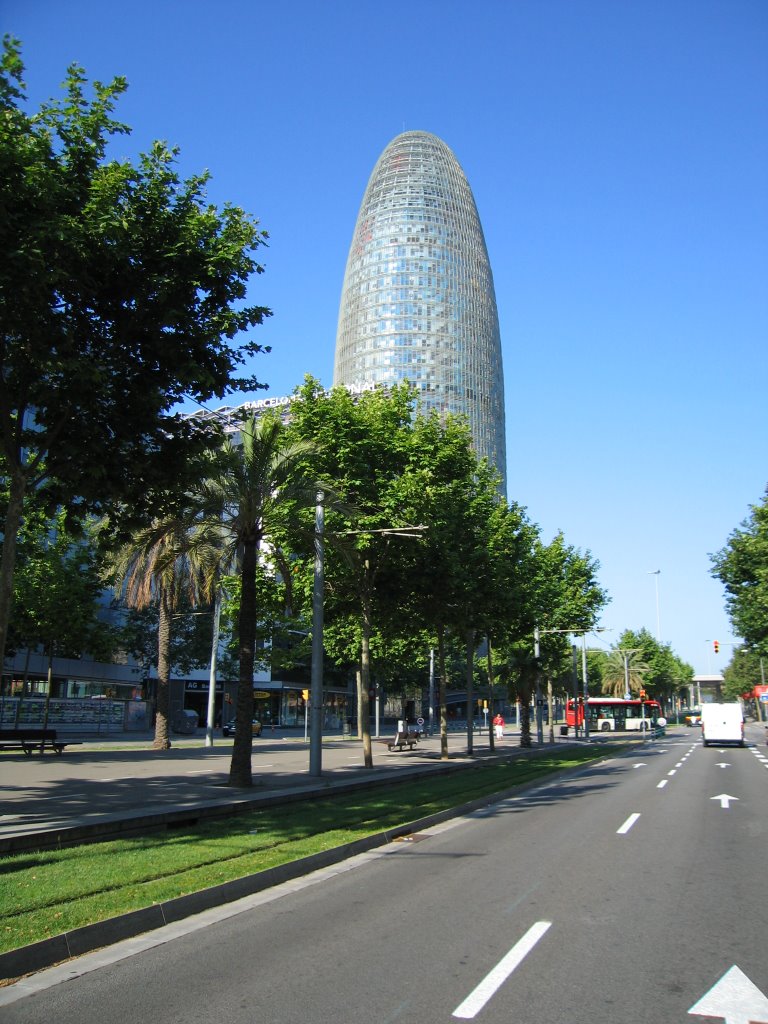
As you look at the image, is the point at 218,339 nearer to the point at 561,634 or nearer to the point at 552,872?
the point at 552,872

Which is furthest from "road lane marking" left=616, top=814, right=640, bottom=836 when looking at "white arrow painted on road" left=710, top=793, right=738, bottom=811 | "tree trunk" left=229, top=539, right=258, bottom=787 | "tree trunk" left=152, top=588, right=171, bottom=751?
"tree trunk" left=152, top=588, right=171, bottom=751

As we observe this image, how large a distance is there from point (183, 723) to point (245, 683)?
42447 mm

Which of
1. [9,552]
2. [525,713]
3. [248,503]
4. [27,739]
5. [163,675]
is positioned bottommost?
[27,739]

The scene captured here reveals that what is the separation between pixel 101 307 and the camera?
40.9 ft

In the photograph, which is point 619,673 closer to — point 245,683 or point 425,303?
point 245,683

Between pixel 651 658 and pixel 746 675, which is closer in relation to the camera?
pixel 651 658

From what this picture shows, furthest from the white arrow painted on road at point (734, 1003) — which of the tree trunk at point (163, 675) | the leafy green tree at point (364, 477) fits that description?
the tree trunk at point (163, 675)

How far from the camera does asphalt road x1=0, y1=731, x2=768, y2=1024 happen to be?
5277mm

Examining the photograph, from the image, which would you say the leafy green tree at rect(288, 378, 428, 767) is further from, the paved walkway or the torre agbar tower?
the torre agbar tower

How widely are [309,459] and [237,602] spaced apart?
5229 mm

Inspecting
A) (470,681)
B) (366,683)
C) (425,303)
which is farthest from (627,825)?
(425,303)

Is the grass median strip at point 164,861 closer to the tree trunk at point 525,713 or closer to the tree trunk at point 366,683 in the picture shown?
the tree trunk at point 366,683

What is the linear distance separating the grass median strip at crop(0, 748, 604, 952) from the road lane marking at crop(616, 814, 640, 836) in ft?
11.2

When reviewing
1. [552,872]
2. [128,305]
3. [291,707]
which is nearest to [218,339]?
[128,305]
